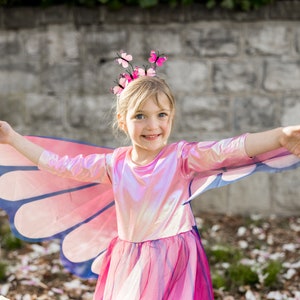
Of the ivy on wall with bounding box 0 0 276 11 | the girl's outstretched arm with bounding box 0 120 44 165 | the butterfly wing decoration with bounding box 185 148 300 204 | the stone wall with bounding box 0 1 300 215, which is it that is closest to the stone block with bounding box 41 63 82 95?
the stone wall with bounding box 0 1 300 215

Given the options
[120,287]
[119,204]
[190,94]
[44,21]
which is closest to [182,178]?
[119,204]

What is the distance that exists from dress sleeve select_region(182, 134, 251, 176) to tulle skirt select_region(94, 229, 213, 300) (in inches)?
9.9

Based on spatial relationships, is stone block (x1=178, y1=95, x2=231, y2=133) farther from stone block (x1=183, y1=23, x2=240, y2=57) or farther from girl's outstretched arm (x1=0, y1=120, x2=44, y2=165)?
girl's outstretched arm (x1=0, y1=120, x2=44, y2=165)

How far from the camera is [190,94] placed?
163 inches

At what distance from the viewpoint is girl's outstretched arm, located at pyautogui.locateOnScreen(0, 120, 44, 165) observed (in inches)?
85.7

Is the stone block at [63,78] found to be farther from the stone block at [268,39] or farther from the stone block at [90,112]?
the stone block at [268,39]

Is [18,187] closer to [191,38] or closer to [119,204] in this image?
[119,204]

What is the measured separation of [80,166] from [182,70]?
2.08 m

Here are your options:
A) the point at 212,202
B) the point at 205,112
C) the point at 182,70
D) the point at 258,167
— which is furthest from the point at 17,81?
the point at 258,167

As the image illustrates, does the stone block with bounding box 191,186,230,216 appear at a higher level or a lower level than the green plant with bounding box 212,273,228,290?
higher

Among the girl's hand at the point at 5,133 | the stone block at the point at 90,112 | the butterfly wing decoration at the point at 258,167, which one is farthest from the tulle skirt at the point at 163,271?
the stone block at the point at 90,112

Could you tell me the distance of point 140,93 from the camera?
202cm

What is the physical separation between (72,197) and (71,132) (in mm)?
1869

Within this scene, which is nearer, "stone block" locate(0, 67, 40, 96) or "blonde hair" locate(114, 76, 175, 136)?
"blonde hair" locate(114, 76, 175, 136)
